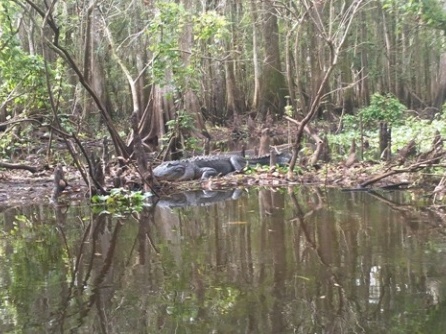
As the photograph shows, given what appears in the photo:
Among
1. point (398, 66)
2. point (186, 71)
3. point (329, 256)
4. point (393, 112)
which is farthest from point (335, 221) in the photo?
point (398, 66)

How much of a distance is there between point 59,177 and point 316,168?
14.0 ft

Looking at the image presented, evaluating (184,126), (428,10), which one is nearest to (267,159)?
(428,10)

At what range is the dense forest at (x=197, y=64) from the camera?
31.7 ft

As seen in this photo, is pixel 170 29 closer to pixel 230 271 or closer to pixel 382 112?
pixel 230 271

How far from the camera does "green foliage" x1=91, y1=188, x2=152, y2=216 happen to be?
7.39 meters

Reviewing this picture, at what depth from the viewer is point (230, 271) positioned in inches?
168

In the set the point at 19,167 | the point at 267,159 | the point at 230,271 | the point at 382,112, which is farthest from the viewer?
the point at 382,112

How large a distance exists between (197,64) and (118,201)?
1001 centimetres

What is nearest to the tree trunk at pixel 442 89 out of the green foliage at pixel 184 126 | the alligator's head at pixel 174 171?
the green foliage at pixel 184 126

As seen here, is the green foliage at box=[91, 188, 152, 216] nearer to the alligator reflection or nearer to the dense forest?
the alligator reflection

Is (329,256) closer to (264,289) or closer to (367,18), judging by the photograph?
(264,289)

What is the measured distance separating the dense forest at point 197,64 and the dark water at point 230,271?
255cm

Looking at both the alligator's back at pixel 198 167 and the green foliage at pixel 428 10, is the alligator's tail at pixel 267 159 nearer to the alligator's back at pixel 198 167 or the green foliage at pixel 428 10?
the alligator's back at pixel 198 167

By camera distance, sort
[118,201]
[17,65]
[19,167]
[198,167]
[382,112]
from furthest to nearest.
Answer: [382,112] < [198,167] < [19,167] < [17,65] < [118,201]
